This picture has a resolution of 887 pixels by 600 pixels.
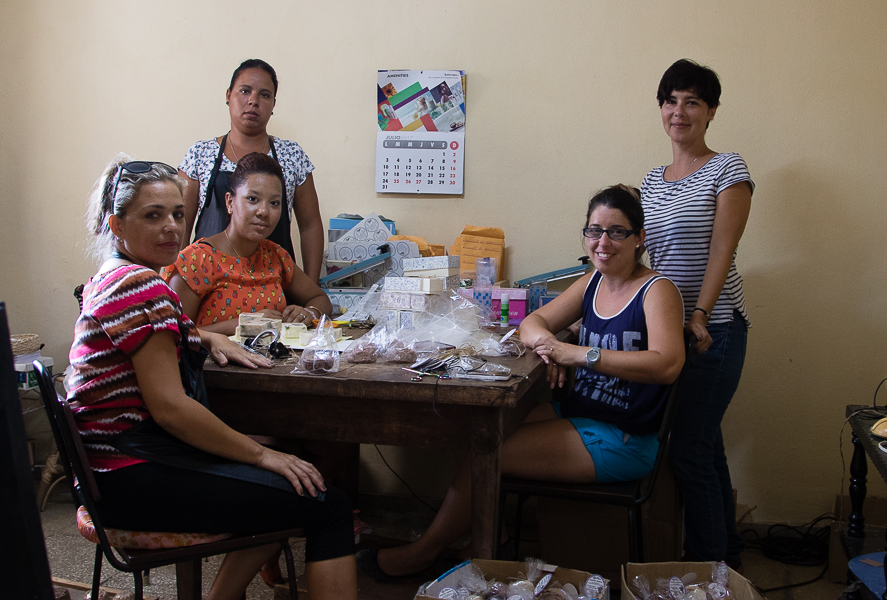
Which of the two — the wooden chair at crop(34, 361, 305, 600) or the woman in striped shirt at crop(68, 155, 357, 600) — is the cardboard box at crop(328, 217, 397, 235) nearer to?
the woman in striped shirt at crop(68, 155, 357, 600)

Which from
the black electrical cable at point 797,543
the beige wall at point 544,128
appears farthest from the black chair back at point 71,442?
the black electrical cable at point 797,543

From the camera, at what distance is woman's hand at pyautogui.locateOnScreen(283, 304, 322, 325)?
86.7 inches

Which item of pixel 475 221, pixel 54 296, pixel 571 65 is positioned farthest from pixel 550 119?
pixel 54 296

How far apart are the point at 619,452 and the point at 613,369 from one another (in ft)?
0.86

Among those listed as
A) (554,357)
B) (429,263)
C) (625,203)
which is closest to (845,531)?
(554,357)

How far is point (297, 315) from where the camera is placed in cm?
222

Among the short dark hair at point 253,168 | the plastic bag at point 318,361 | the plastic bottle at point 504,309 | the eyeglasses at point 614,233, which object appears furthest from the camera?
the plastic bottle at point 504,309

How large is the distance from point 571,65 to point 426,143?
27.1 inches

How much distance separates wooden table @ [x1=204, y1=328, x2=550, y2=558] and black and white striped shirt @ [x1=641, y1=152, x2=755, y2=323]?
77 centimetres

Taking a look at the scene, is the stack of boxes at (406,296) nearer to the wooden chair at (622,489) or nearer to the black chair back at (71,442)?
the wooden chair at (622,489)

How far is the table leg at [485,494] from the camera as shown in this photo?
1562 millimetres

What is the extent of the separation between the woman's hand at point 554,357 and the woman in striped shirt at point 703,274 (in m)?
0.45

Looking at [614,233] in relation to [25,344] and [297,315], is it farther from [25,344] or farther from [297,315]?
[25,344]

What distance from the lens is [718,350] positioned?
2.09 metres
